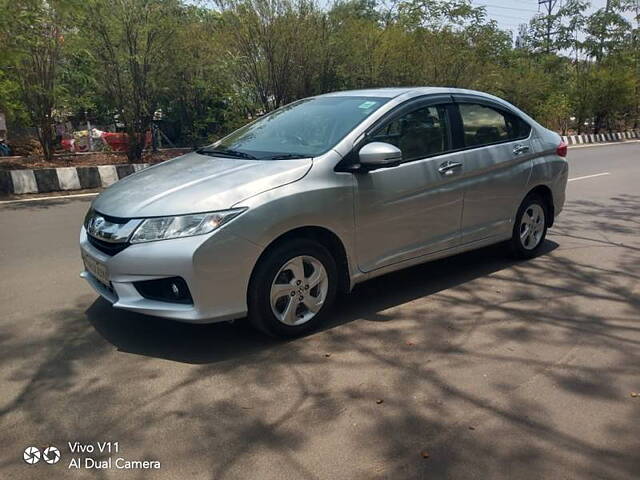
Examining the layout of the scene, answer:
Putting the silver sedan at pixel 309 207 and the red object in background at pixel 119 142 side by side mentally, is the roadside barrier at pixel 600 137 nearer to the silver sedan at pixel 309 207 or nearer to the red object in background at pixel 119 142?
the red object in background at pixel 119 142

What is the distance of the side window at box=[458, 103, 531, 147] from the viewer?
493 centimetres

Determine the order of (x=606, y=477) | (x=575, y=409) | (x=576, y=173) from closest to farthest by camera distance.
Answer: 1. (x=606, y=477)
2. (x=575, y=409)
3. (x=576, y=173)

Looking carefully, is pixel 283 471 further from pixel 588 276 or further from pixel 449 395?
pixel 588 276

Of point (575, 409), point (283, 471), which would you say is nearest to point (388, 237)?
point (575, 409)

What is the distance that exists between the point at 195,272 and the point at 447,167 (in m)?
2.25

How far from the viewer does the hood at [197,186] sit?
11.5 ft

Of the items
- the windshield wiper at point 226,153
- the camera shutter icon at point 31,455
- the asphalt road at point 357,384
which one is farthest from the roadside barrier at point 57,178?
the camera shutter icon at point 31,455

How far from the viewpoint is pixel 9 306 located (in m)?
4.40

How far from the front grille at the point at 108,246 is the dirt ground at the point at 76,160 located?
850 cm

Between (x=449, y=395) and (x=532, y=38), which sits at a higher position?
(x=532, y=38)

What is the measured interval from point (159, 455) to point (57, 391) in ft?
2.97

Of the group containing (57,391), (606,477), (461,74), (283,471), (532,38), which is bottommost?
(606,477)

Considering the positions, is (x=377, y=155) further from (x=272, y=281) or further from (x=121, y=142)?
(x=121, y=142)

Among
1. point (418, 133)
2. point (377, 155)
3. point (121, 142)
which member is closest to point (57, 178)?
point (121, 142)
